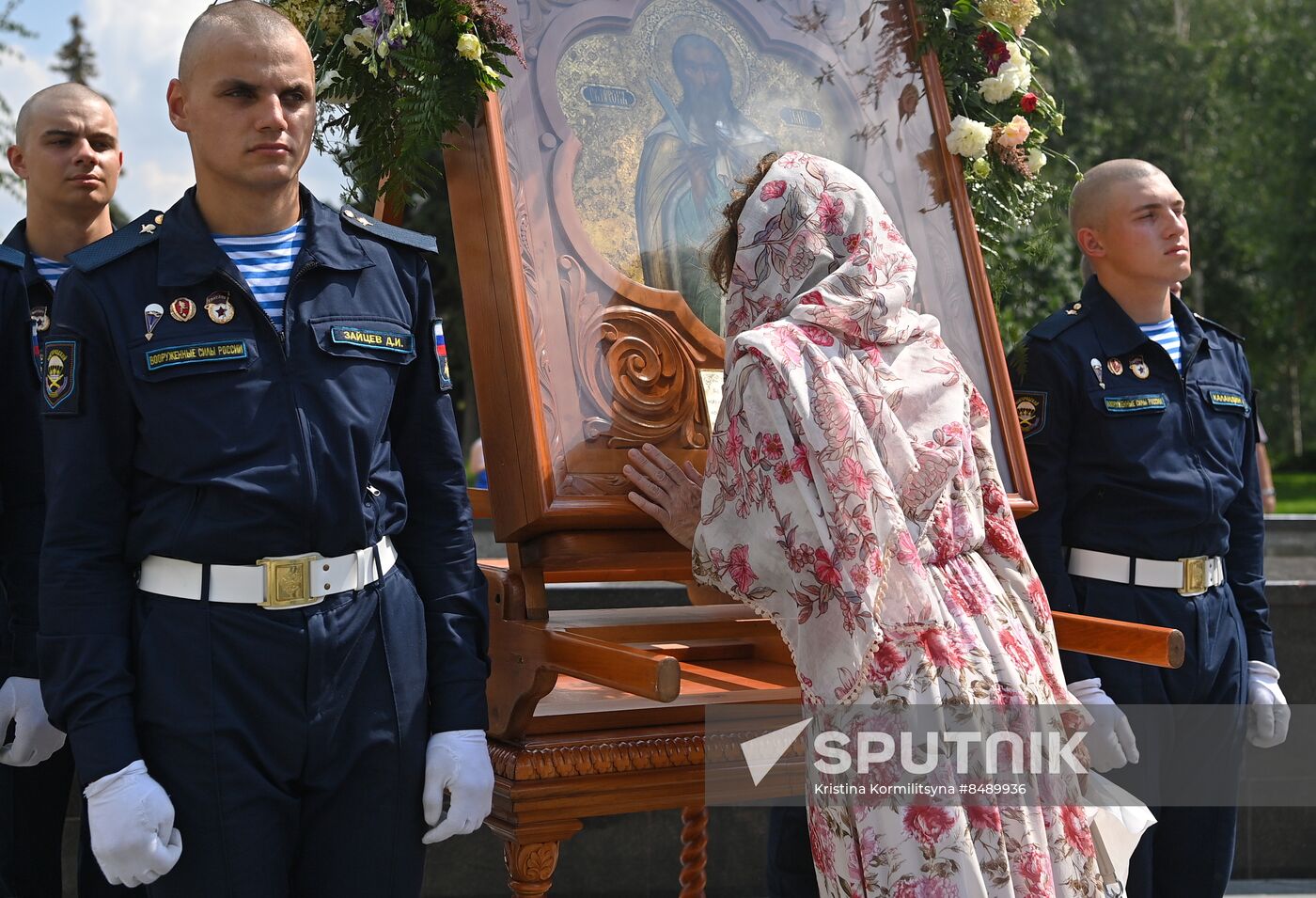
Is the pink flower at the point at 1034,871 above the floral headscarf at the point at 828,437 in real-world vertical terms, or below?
below

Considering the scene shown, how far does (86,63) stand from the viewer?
88.6 feet

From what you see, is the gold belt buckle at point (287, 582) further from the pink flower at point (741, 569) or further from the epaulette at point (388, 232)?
the pink flower at point (741, 569)

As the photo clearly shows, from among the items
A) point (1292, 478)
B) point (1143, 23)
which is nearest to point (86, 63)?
point (1143, 23)

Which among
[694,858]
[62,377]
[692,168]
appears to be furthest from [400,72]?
[694,858]

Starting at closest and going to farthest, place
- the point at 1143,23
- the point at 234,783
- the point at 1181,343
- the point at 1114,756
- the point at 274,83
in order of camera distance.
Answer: the point at 234,783, the point at 274,83, the point at 1114,756, the point at 1181,343, the point at 1143,23

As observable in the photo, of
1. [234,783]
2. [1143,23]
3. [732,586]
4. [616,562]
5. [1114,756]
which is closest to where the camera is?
[234,783]

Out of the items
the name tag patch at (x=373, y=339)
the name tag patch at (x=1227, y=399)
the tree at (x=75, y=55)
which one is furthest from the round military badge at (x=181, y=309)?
the tree at (x=75, y=55)

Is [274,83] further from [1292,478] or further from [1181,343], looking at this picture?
[1292,478]

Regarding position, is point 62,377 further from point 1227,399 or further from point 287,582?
point 1227,399

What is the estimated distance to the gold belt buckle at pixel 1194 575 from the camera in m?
3.79

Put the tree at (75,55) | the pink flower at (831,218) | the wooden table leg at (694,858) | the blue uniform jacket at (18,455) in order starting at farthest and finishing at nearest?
the tree at (75,55), the wooden table leg at (694,858), the blue uniform jacket at (18,455), the pink flower at (831,218)

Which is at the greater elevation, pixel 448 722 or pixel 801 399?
pixel 801 399

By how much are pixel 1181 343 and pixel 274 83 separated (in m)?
2.67

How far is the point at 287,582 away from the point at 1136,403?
2439mm
